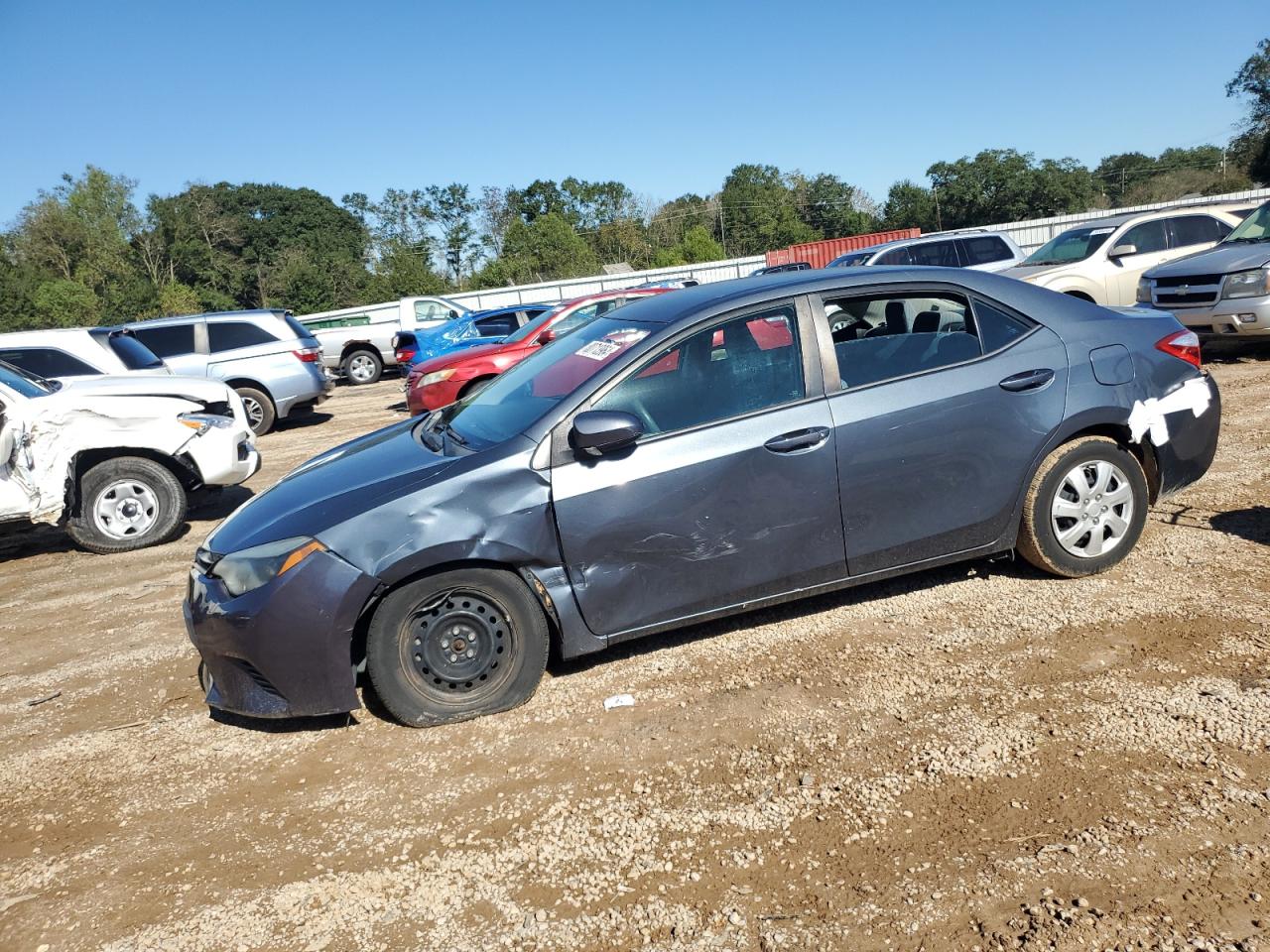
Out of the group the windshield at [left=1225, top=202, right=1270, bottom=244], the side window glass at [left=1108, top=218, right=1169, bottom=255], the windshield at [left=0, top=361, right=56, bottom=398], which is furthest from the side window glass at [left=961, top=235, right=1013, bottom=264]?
the windshield at [left=0, top=361, right=56, bottom=398]

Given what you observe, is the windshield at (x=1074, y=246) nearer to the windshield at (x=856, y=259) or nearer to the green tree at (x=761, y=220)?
the windshield at (x=856, y=259)

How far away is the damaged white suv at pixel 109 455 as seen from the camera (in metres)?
6.89

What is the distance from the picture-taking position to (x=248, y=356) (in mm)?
13758

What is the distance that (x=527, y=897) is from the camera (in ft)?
8.84

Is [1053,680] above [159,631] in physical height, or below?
below

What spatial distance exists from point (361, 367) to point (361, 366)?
27mm

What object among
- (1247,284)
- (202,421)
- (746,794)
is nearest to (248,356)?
(202,421)

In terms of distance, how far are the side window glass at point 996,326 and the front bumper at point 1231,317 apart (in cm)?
634

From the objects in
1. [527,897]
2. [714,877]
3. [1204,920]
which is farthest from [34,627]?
[1204,920]

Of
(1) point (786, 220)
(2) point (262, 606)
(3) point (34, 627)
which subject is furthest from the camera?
(1) point (786, 220)

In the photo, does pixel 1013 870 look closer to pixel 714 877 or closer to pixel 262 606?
pixel 714 877

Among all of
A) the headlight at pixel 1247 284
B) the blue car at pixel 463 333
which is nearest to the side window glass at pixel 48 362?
the blue car at pixel 463 333

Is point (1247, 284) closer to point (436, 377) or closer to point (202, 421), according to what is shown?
point (436, 377)

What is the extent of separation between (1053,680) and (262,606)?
10.3 ft
